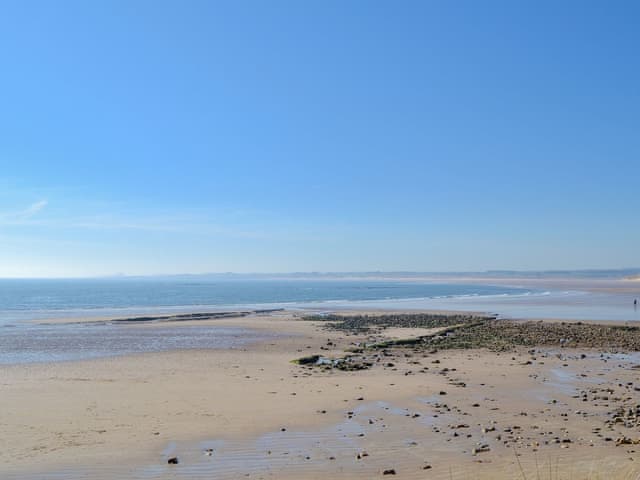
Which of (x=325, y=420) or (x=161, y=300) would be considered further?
(x=161, y=300)

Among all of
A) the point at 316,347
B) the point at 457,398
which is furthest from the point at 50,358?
the point at 457,398

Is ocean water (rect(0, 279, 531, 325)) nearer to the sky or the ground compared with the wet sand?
nearer to the ground

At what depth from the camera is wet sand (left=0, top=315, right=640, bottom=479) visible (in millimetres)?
9969

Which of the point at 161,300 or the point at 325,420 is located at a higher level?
the point at 325,420

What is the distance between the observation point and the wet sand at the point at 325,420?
9.97 meters

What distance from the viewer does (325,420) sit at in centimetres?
1329

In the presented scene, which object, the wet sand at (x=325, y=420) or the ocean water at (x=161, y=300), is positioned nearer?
the wet sand at (x=325, y=420)

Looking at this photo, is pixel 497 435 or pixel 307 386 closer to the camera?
pixel 497 435

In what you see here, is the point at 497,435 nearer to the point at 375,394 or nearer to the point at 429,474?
the point at 429,474

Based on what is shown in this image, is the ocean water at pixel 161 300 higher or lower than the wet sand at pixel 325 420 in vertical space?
lower

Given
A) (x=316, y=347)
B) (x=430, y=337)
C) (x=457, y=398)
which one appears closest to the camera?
(x=457, y=398)

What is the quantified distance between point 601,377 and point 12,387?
19.4 m

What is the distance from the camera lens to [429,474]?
373 inches

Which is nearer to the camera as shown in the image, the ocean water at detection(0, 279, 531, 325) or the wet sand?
the wet sand
